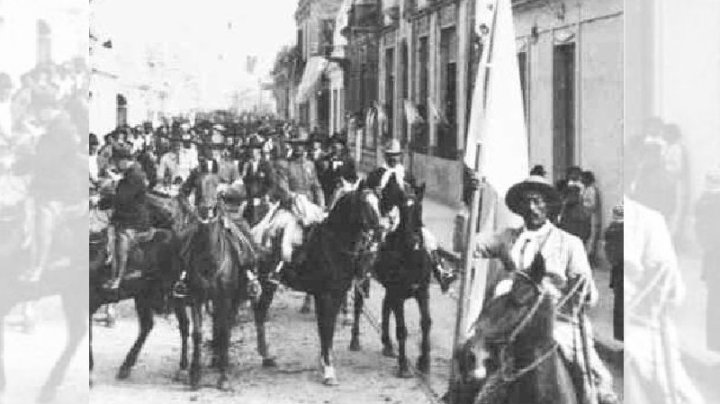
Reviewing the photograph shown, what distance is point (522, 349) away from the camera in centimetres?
463

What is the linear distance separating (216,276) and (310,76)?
3.28ft

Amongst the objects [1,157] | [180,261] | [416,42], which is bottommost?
[180,261]

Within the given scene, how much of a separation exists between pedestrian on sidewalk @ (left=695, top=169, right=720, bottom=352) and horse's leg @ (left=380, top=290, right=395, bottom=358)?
1.38 meters

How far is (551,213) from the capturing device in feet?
17.2

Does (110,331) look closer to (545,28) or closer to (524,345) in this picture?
(524,345)

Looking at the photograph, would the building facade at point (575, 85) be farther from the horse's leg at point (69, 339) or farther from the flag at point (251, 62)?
the horse's leg at point (69, 339)

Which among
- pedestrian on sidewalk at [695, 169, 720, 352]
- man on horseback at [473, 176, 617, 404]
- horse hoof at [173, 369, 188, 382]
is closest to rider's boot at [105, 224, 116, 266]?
horse hoof at [173, 369, 188, 382]

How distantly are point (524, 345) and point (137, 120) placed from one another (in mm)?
2126

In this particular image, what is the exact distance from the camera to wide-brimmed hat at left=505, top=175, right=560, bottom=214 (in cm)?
522

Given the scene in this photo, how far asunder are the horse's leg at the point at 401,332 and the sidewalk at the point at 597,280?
347 mm

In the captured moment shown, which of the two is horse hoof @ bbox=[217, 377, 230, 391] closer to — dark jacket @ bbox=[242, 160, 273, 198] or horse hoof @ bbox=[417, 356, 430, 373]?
horse hoof @ bbox=[417, 356, 430, 373]

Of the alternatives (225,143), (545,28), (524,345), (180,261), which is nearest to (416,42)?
(545,28)

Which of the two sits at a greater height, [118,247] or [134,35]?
[134,35]

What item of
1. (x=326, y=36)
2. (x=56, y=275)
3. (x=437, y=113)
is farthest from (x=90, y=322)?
(x=437, y=113)
